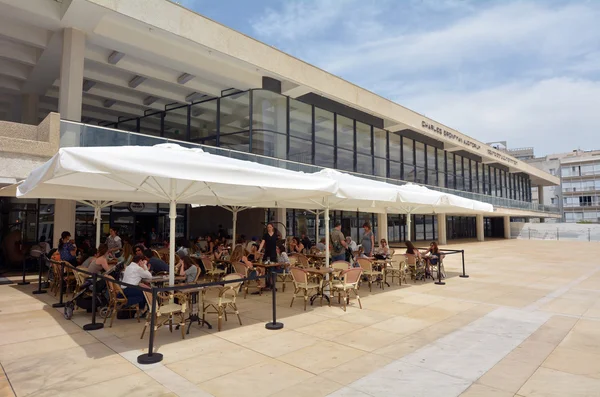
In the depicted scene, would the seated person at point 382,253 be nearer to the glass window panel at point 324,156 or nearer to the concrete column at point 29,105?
the glass window panel at point 324,156

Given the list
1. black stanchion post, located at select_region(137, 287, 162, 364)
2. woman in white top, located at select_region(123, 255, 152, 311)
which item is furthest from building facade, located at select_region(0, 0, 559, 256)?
black stanchion post, located at select_region(137, 287, 162, 364)

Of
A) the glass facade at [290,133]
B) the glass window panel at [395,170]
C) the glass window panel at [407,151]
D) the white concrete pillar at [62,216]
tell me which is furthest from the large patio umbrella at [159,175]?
the glass window panel at [407,151]

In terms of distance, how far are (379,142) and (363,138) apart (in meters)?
2.06

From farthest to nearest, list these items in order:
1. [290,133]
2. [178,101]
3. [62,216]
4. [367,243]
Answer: [178,101]
[290,133]
[62,216]
[367,243]

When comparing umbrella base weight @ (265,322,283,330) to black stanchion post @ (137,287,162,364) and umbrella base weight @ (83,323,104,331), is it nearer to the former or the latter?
black stanchion post @ (137,287,162,364)

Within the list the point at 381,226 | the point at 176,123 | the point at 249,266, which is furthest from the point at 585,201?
the point at 249,266

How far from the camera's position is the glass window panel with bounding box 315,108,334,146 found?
2027 cm

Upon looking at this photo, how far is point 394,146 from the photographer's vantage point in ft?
87.7

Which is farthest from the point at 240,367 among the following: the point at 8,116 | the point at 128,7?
the point at 8,116

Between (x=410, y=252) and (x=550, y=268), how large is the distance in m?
7.52

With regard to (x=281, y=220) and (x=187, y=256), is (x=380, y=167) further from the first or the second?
(x=187, y=256)

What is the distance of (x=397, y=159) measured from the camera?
27016 mm

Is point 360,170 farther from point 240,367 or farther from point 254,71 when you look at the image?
point 240,367

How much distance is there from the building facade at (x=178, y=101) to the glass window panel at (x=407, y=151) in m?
0.08
